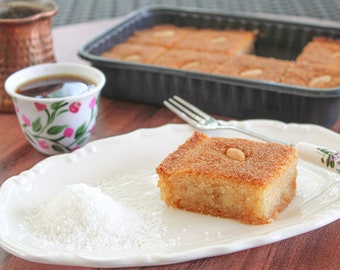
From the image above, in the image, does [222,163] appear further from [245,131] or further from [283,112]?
[283,112]

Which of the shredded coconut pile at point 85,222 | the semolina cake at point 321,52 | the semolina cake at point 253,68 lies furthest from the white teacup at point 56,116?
the semolina cake at point 321,52

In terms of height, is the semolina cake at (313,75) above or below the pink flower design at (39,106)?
below

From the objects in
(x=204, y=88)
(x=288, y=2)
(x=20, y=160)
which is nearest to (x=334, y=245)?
(x=204, y=88)

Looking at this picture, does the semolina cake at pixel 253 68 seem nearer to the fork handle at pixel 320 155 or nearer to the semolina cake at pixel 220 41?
the semolina cake at pixel 220 41

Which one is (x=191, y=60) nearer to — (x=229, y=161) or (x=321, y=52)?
(x=321, y=52)

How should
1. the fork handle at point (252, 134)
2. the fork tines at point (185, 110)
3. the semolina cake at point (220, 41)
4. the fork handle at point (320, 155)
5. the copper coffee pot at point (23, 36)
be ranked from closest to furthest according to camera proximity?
the fork handle at point (320, 155) → the fork handle at point (252, 134) → the fork tines at point (185, 110) → the copper coffee pot at point (23, 36) → the semolina cake at point (220, 41)

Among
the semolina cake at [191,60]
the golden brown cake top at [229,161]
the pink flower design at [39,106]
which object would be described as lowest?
the semolina cake at [191,60]

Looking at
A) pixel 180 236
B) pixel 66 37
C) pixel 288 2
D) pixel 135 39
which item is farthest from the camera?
pixel 288 2
